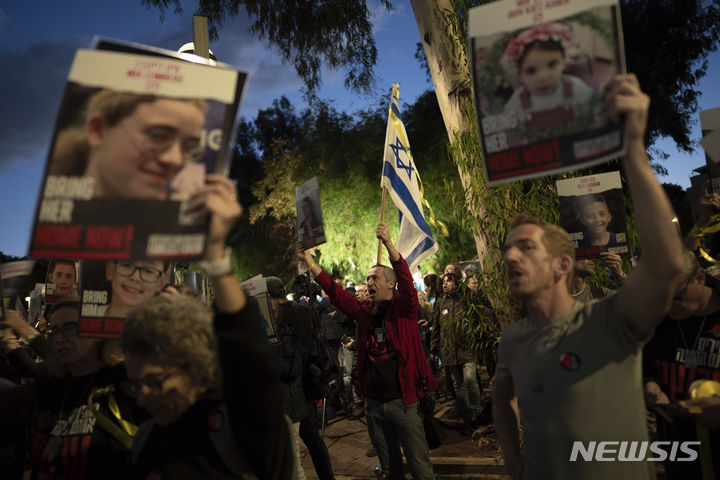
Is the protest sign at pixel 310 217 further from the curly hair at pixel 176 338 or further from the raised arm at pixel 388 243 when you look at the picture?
the curly hair at pixel 176 338

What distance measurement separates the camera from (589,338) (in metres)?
2.15

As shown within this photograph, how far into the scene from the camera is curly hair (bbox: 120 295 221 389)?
1839 mm

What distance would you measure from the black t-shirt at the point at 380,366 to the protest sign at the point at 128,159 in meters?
3.29

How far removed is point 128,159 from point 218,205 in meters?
0.38

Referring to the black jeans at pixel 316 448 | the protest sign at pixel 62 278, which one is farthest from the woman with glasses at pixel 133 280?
the black jeans at pixel 316 448

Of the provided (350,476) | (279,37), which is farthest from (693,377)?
(279,37)

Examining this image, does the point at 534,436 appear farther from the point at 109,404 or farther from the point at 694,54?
the point at 694,54

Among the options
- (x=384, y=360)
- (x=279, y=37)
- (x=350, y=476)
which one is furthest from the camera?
(x=279, y=37)

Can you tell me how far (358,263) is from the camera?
22.5 metres

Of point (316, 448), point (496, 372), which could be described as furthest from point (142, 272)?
point (316, 448)

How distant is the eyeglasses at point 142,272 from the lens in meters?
2.78

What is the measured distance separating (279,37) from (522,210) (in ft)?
14.8

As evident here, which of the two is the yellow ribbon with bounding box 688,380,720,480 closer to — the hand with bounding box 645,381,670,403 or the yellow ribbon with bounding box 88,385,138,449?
the hand with bounding box 645,381,670,403

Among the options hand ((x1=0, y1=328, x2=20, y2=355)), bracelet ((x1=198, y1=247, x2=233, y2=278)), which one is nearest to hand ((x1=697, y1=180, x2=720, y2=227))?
bracelet ((x1=198, y1=247, x2=233, y2=278))
